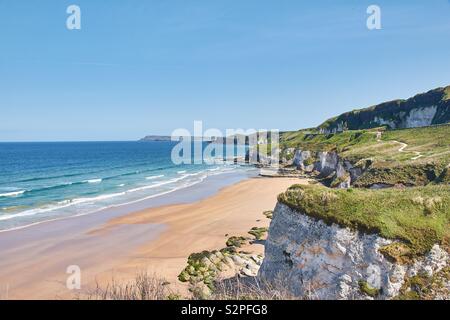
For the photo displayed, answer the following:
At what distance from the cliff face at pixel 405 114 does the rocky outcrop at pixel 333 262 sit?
282ft

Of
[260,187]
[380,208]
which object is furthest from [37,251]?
[260,187]

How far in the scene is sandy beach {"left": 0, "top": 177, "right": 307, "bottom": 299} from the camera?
76.7ft

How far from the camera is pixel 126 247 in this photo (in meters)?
30.8

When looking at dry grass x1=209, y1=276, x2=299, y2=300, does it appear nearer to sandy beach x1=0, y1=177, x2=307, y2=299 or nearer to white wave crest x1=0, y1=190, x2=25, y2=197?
sandy beach x1=0, y1=177, x2=307, y2=299

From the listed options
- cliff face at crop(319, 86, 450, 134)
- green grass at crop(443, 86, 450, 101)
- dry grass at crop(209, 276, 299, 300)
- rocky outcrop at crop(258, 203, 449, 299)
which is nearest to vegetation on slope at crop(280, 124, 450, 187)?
rocky outcrop at crop(258, 203, 449, 299)

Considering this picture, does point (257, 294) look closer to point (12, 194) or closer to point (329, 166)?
point (12, 194)

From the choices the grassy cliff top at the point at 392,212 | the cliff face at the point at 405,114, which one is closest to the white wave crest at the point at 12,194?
the grassy cliff top at the point at 392,212

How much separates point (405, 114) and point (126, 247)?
98.7 metres

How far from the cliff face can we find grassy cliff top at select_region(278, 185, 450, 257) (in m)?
84.5

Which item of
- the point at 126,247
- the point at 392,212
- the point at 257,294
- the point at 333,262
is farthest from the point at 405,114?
the point at 257,294

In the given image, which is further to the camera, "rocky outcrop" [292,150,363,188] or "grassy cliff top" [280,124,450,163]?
"rocky outcrop" [292,150,363,188]

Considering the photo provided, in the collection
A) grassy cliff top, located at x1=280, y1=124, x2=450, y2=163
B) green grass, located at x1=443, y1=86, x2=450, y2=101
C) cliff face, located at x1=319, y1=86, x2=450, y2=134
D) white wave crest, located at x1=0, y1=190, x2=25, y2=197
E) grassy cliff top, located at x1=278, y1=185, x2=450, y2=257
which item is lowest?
white wave crest, located at x1=0, y1=190, x2=25, y2=197

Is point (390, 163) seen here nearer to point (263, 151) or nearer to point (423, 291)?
point (423, 291)
